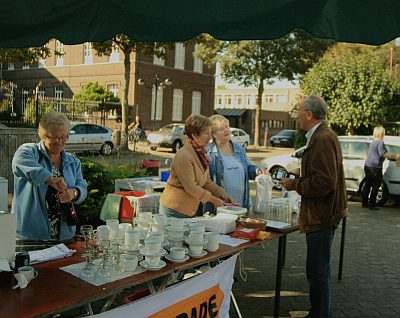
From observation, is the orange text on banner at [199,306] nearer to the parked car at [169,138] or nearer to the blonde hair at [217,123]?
the blonde hair at [217,123]

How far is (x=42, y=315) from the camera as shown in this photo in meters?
1.99

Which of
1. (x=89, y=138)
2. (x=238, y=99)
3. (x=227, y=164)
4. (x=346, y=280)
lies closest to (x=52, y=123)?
(x=227, y=164)

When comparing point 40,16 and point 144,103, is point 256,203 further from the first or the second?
point 144,103

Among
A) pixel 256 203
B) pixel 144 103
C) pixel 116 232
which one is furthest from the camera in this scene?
pixel 144 103

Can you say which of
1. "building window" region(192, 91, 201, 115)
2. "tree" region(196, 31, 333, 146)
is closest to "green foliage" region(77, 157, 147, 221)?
"tree" region(196, 31, 333, 146)

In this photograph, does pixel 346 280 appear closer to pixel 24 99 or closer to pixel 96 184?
pixel 96 184

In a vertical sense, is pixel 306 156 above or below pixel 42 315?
above

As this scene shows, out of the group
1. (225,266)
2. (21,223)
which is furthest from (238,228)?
(21,223)

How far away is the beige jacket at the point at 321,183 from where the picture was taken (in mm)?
3508

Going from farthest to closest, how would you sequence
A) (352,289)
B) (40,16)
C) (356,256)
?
(356,256), (352,289), (40,16)

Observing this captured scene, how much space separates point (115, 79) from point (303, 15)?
30630 mm

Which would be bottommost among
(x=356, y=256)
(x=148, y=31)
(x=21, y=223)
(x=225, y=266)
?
(x=356, y=256)

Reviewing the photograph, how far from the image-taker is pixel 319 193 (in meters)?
3.53

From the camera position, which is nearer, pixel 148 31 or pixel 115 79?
pixel 148 31
